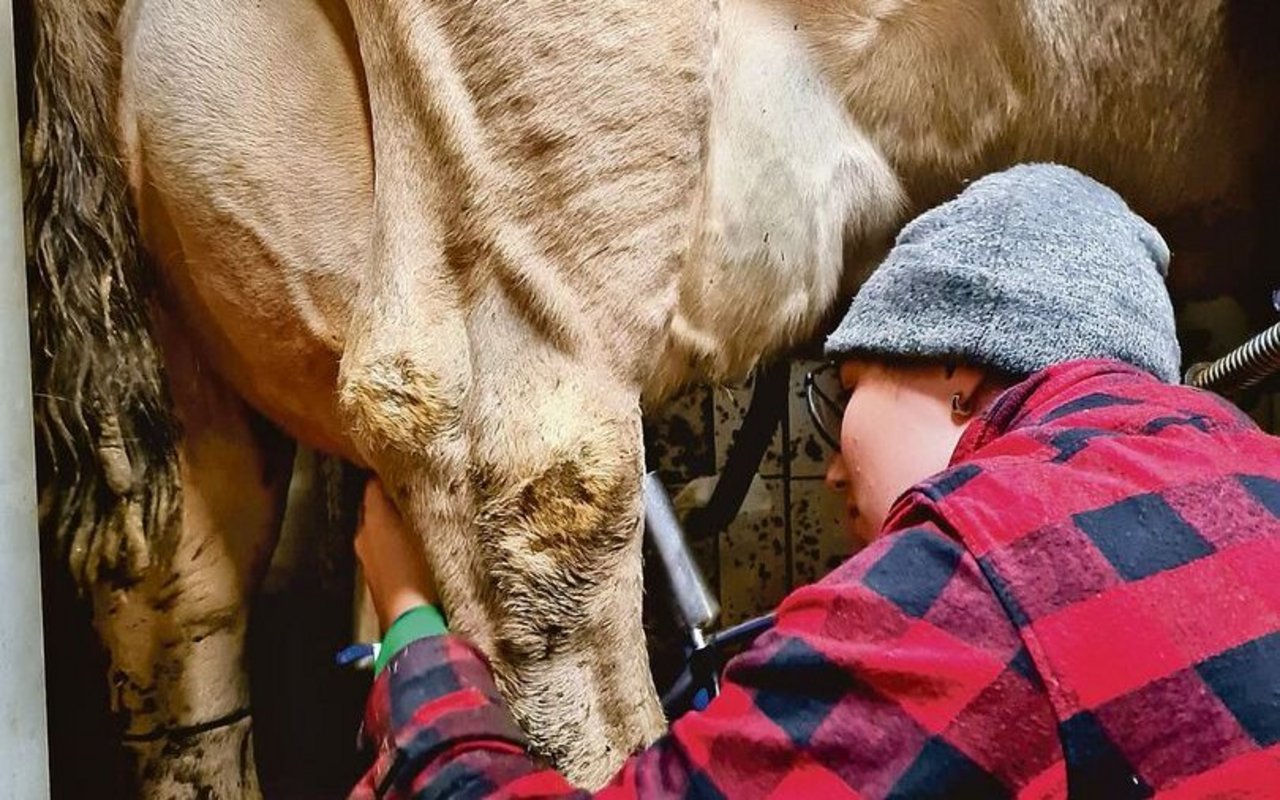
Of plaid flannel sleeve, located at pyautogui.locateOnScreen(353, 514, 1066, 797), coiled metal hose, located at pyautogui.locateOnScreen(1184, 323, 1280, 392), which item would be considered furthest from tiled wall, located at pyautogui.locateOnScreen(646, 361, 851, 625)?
plaid flannel sleeve, located at pyautogui.locateOnScreen(353, 514, 1066, 797)

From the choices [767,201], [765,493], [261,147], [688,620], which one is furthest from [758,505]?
[261,147]

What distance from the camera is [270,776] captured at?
1.11m

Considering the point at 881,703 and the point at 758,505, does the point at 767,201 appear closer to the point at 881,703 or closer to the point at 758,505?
the point at 758,505

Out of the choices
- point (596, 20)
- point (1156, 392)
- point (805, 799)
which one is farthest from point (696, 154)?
point (805, 799)

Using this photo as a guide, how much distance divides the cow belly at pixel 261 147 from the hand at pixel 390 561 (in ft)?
0.42

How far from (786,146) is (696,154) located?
0.15 meters

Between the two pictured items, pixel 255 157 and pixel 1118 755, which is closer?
pixel 1118 755

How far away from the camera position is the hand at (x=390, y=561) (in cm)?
82

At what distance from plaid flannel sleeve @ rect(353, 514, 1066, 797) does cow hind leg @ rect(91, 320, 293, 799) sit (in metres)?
0.59

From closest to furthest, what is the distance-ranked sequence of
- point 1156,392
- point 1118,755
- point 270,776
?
point 1118,755
point 1156,392
point 270,776

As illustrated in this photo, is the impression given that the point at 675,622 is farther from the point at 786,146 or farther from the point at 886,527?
the point at 886,527

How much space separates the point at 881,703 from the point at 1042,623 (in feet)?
0.21

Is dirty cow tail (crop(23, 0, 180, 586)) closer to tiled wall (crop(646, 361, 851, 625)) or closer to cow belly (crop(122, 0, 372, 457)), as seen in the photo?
cow belly (crop(122, 0, 372, 457))

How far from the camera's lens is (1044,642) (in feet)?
1.37
